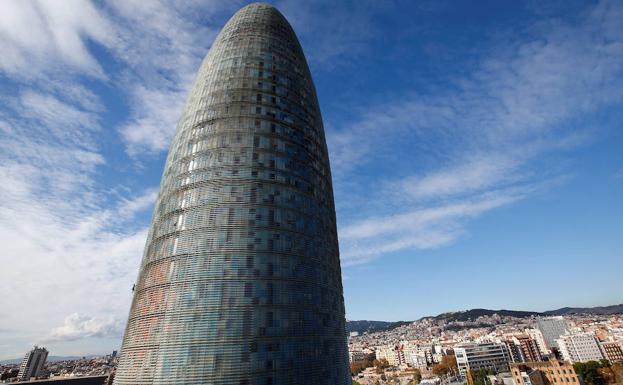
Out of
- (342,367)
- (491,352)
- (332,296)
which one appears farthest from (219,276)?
(491,352)

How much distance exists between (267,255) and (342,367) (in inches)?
894

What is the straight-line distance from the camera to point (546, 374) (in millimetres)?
100062

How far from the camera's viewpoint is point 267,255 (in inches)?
2020

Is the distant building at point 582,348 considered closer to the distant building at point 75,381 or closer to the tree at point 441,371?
the tree at point 441,371

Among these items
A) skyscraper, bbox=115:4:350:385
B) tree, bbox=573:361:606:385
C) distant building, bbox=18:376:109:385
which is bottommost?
tree, bbox=573:361:606:385

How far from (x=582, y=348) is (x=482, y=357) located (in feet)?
146

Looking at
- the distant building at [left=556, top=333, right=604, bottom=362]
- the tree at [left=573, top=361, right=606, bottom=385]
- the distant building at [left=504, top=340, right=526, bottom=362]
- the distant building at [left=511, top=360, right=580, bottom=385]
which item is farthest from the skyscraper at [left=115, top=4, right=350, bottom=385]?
the distant building at [left=556, top=333, right=604, bottom=362]

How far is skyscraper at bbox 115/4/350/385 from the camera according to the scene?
45062mm

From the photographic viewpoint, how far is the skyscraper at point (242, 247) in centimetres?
4506

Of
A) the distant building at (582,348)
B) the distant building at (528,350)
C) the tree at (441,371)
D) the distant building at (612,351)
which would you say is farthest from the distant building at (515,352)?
the distant building at (612,351)

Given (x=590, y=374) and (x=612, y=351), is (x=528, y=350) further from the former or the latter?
(x=590, y=374)

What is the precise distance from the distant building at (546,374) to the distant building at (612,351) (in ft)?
267

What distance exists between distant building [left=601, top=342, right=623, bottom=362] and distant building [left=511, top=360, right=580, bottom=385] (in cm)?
8132

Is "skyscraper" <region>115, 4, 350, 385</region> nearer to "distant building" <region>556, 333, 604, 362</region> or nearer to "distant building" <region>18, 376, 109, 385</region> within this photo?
"distant building" <region>18, 376, 109, 385</region>
